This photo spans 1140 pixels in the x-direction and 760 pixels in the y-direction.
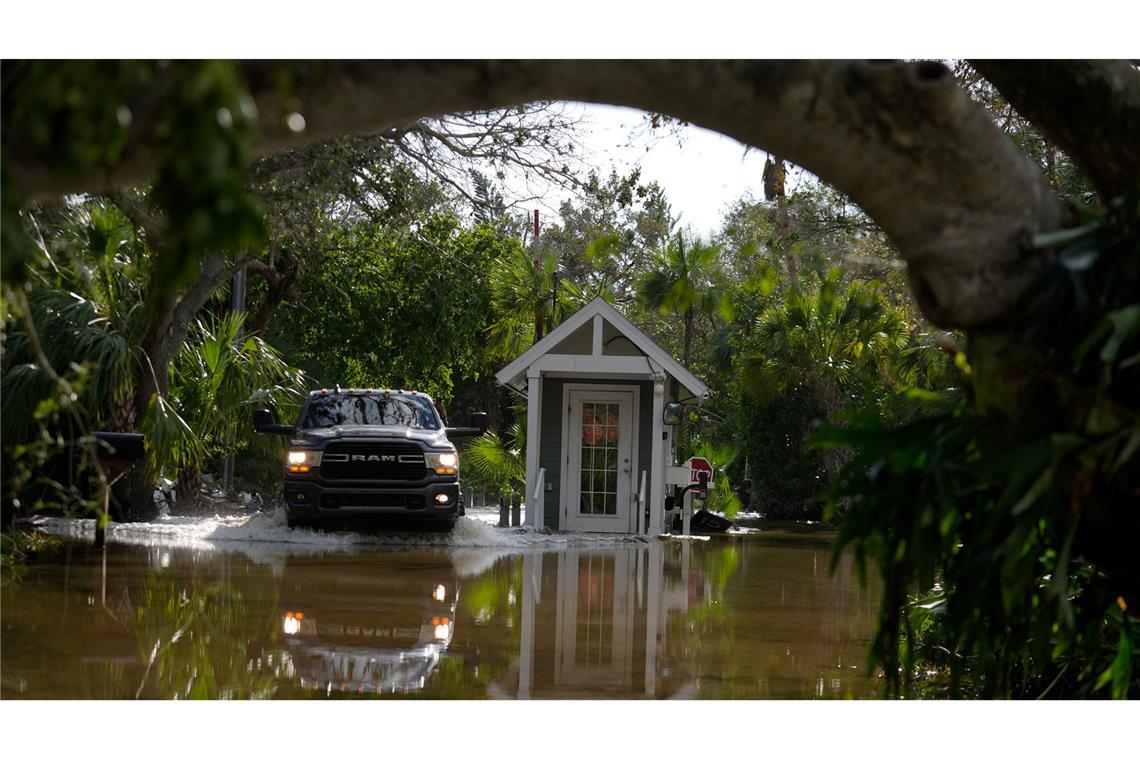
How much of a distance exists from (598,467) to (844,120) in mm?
16717

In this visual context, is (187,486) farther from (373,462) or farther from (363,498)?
→ (373,462)

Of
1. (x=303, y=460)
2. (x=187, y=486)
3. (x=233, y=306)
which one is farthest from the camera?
(x=233, y=306)

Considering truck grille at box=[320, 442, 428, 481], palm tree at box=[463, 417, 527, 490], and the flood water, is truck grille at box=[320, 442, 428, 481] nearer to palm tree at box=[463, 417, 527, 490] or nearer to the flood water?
Result: the flood water

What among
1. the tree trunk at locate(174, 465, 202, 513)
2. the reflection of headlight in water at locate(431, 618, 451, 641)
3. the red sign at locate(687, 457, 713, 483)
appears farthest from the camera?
the red sign at locate(687, 457, 713, 483)

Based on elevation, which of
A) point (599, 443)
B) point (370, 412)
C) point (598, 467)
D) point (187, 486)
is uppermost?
point (370, 412)

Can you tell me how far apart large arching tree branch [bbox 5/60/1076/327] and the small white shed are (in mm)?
15652

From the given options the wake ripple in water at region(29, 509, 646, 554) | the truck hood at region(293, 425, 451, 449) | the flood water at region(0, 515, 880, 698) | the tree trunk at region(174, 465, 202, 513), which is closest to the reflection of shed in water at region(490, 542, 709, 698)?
the flood water at region(0, 515, 880, 698)

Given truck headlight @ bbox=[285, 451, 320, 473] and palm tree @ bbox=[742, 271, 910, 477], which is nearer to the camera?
truck headlight @ bbox=[285, 451, 320, 473]

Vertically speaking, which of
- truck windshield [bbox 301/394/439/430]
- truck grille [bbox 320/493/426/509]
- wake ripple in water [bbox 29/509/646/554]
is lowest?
wake ripple in water [bbox 29/509/646/554]

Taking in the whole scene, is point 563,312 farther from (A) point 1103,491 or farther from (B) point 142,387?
(A) point 1103,491

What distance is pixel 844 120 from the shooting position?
142 inches

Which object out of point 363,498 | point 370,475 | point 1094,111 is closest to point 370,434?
point 370,475

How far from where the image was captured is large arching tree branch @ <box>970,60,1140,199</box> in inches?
173

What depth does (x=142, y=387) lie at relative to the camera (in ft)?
58.7
